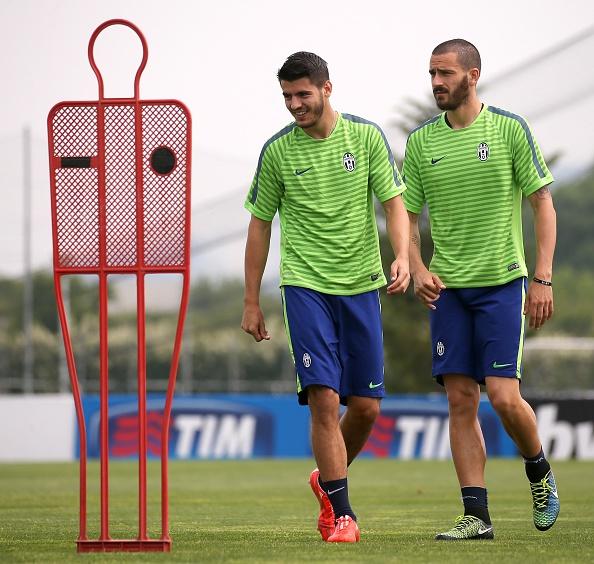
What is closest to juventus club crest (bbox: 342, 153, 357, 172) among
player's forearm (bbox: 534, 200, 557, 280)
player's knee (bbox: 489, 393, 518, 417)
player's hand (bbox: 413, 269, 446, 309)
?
player's hand (bbox: 413, 269, 446, 309)

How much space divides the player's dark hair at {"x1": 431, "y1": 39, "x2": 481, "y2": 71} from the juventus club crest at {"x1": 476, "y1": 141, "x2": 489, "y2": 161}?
0.38 metres

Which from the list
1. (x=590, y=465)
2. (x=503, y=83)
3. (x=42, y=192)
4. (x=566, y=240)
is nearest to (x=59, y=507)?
(x=590, y=465)

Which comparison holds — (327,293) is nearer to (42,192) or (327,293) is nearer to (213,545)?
(213,545)

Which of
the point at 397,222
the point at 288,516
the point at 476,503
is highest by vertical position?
the point at 397,222

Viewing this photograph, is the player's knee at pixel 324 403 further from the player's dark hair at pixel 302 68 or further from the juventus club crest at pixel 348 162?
the player's dark hair at pixel 302 68

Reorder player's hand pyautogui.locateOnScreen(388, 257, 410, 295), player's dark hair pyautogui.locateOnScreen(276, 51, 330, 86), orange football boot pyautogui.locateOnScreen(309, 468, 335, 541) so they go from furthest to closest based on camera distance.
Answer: orange football boot pyautogui.locateOnScreen(309, 468, 335, 541) < player's dark hair pyautogui.locateOnScreen(276, 51, 330, 86) < player's hand pyautogui.locateOnScreen(388, 257, 410, 295)

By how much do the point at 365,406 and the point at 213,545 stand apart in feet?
3.81

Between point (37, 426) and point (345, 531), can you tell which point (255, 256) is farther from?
point (37, 426)

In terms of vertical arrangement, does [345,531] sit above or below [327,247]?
below

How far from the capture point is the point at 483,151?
23.2 ft

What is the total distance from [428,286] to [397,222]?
0.35 metres

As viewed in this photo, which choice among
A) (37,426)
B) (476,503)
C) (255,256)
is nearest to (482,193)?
(255,256)

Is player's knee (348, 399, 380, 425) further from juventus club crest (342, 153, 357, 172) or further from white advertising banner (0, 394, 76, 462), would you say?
white advertising banner (0, 394, 76, 462)

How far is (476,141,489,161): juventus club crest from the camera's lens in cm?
707
